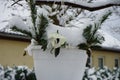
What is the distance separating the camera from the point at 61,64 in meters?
2.61

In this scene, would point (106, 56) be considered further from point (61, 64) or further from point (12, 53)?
point (61, 64)

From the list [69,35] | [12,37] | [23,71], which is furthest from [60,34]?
[12,37]

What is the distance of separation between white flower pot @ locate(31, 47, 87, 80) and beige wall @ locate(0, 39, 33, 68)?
1041 centimetres

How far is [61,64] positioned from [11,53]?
11.0 m

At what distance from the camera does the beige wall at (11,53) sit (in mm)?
13074

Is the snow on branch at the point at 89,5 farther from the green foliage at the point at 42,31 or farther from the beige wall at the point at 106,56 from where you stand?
the beige wall at the point at 106,56

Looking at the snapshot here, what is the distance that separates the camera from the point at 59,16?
3092 millimetres

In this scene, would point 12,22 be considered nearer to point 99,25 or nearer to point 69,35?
point 69,35

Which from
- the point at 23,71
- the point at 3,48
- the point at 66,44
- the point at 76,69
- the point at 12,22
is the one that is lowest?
the point at 3,48

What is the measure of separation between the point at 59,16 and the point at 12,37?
9.90 metres

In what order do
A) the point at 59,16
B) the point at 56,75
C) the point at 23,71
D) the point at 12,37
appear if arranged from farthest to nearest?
the point at 12,37, the point at 23,71, the point at 59,16, the point at 56,75

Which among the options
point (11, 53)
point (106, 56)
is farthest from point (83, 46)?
point (106, 56)

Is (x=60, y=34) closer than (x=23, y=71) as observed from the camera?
Yes

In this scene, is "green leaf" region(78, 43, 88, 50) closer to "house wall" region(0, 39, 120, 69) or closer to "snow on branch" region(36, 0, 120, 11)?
"snow on branch" region(36, 0, 120, 11)
